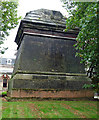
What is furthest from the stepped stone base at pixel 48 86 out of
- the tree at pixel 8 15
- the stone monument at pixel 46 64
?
the tree at pixel 8 15

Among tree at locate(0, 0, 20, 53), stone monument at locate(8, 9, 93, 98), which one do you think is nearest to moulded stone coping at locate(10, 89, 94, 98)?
stone monument at locate(8, 9, 93, 98)

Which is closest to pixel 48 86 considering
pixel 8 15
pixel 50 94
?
pixel 50 94

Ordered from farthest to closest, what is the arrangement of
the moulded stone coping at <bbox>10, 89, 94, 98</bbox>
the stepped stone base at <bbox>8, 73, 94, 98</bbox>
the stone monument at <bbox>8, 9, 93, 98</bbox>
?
the stone monument at <bbox>8, 9, 93, 98</bbox> → the stepped stone base at <bbox>8, 73, 94, 98</bbox> → the moulded stone coping at <bbox>10, 89, 94, 98</bbox>

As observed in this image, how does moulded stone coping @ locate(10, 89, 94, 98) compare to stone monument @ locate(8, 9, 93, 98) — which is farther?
stone monument @ locate(8, 9, 93, 98)

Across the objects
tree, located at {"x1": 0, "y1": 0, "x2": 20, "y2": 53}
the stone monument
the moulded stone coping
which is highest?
tree, located at {"x1": 0, "y1": 0, "x2": 20, "y2": 53}

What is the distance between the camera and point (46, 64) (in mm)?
9703

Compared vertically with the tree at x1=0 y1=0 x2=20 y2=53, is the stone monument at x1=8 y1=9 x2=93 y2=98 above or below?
below

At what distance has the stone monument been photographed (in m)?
8.69

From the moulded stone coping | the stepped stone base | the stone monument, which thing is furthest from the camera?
the stone monument

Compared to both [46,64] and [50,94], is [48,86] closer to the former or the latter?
[50,94]

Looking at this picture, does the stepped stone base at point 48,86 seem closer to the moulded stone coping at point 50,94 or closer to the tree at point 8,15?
the moulded stone coping at point 50,94

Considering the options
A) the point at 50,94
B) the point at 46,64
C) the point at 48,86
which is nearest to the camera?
the point at 50,94

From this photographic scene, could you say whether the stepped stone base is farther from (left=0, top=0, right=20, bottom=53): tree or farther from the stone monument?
(left=0, top=0, right=20, bottom=53): tree

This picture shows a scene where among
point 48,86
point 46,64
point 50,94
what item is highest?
point 46,64
